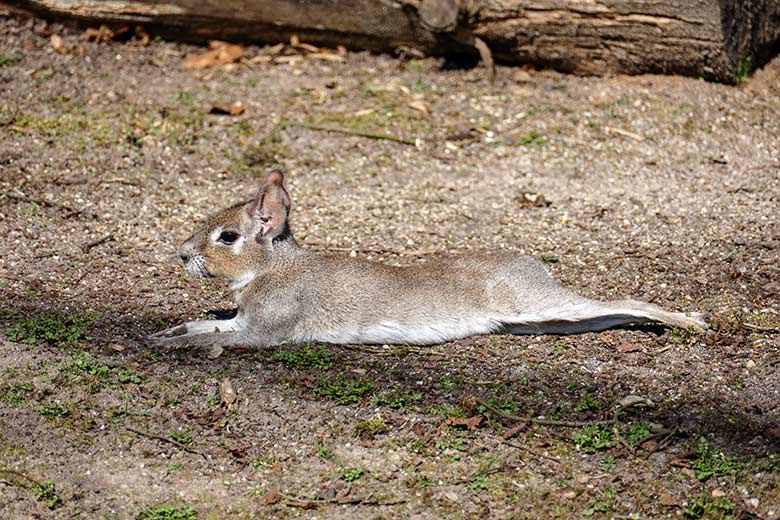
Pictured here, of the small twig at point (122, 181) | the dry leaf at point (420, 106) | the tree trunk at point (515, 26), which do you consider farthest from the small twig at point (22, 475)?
→ the tree trunk at point (515, 26)

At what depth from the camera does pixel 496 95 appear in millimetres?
9008

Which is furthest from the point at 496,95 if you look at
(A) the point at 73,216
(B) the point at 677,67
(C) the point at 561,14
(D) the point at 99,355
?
(D) the point at 99,355

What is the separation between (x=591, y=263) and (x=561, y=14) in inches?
108

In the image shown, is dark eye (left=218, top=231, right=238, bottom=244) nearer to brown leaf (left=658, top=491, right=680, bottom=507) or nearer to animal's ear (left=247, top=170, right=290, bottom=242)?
animal's ear (left=247, top=170, right=290, bottom=242)

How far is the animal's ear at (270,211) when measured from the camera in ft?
19.6

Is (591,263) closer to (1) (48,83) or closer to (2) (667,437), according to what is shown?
(2) (667,437)

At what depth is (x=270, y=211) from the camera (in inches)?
237

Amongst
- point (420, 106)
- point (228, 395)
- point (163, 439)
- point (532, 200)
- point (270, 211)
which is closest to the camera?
point (163, 439)

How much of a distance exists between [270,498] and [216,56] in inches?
223

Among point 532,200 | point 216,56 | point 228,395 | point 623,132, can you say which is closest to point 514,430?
point 228,395

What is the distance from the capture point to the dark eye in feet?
19.8

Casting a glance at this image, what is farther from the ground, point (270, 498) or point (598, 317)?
point (598, 317)

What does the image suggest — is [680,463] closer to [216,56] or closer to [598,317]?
[598,317]

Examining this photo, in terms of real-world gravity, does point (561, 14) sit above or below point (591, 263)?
above
